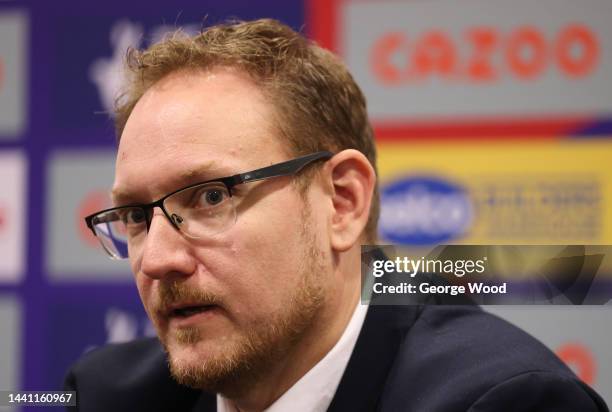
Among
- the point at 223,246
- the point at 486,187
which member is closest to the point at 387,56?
the point at 486,187

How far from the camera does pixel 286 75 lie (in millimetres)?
971

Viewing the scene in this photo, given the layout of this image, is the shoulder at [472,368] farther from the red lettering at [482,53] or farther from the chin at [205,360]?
the red lettering at [482,53]

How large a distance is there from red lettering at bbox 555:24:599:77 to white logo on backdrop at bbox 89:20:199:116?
79cm

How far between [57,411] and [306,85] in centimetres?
97

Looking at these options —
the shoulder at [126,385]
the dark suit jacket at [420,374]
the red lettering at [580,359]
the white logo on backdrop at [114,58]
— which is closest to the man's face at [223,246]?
the dark suit jacket at [420,374]

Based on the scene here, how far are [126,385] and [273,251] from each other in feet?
1.34

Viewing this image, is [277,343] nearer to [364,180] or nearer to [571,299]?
[364,180]

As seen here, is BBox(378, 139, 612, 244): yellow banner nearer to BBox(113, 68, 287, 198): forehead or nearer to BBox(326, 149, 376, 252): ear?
BBox(326, 149, 376, 252): ear

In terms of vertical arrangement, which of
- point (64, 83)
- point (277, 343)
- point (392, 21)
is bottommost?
point (277, 343)

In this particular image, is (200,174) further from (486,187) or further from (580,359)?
(580,359)

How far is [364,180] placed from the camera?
0.96 metres

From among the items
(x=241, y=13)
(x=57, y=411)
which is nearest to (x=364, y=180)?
(x=241, y=13)

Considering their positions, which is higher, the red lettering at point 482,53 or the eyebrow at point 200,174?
the red lettering at point 482,53

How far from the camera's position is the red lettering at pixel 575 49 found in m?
1.36
